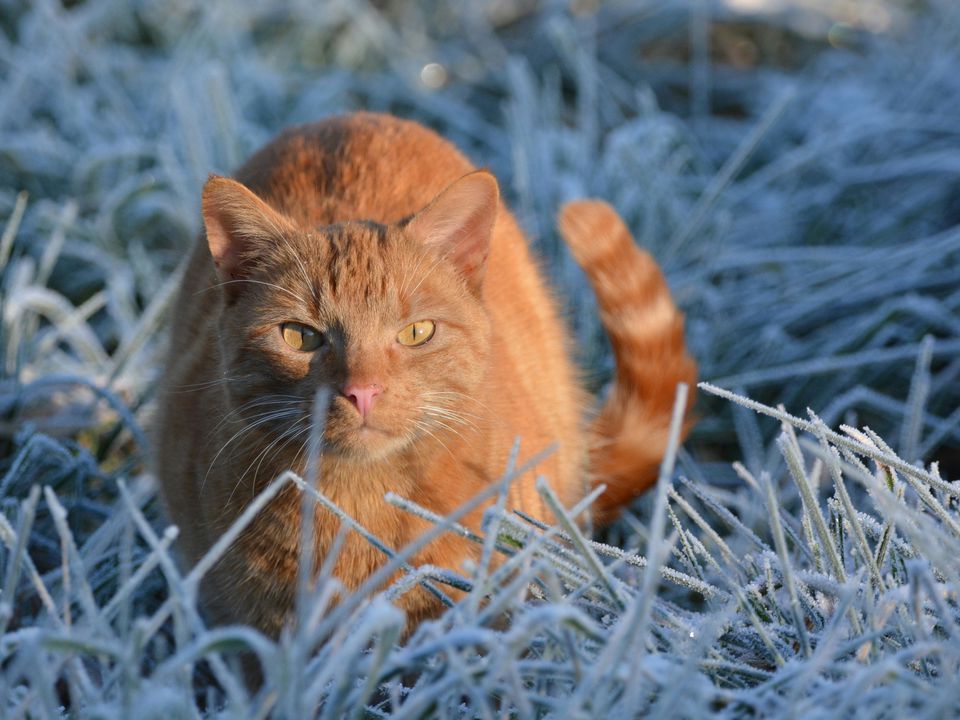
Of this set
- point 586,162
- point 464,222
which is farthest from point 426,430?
point 586,162

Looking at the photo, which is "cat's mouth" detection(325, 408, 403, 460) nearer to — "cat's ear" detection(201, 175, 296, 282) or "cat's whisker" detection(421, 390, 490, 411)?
"cat's whisker" detection(421, 390, 490, 411)

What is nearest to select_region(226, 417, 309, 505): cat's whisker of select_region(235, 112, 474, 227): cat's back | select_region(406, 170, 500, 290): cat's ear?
select_region(406, 170, 500, 290): cat's ear

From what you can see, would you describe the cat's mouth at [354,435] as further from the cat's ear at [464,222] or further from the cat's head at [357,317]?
the cat's ear at [464,222]

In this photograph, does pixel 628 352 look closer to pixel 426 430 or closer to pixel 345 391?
pixel 426 430

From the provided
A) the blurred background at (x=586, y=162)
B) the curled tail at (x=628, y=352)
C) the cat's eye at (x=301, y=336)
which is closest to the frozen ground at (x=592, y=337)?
the blurred background at (x=586, y=162)

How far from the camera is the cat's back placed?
2.13 meters

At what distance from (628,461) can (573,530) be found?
861 mm

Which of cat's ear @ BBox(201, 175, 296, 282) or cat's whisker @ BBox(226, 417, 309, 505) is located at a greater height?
cat's ear @ BBox(201, 175, 296, 282)

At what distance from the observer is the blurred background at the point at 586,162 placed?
2.65 metres

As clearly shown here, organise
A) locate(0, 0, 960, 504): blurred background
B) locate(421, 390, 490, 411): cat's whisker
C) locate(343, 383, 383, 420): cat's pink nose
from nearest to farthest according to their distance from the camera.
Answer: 1. locate(343, 383, 383, 420): cat's pink nose
2. locate(421, 390, 490, 411): cat's whisker
3. locate(0, 0, 960, 504): blurred background

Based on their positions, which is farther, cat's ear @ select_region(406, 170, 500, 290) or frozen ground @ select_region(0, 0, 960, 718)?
cat's ear @ select_region(406, 170, 500, 290)

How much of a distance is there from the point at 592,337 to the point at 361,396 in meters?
1.34

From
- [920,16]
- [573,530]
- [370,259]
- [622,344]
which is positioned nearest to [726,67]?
[920,16]

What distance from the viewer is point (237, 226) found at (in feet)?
5.79
